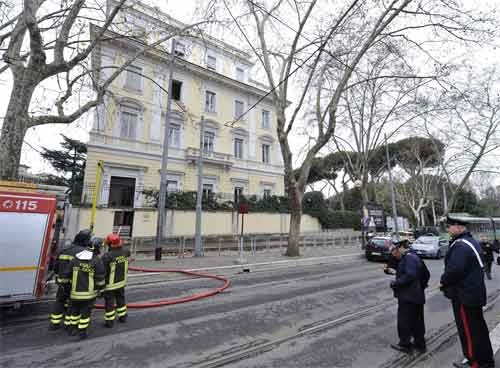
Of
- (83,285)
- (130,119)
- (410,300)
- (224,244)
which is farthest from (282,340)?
(130,119)

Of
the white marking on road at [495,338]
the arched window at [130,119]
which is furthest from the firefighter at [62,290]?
the arched window at [130,119]

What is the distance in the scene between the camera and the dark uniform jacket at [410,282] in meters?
3.48

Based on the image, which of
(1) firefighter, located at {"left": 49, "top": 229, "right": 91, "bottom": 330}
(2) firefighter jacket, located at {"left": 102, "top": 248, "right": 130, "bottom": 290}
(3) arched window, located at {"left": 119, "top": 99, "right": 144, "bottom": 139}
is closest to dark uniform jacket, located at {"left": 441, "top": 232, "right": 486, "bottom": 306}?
(2) firefighter jacket, located at {"left": 102, "top": 248, "right": 130, "bottom": 290}

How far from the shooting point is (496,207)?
1833 inches

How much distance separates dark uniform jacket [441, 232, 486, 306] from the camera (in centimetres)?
303

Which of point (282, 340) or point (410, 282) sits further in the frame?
point (282, 340)

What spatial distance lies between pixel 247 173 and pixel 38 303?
778 inches

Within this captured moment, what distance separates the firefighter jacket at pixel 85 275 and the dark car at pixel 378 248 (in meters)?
14.1

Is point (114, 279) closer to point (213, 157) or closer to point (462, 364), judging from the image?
point (462, 364)

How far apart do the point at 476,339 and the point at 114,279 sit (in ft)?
17.8

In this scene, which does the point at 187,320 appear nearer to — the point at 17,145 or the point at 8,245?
the point at 8,245

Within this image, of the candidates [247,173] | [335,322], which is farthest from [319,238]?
[335,322]

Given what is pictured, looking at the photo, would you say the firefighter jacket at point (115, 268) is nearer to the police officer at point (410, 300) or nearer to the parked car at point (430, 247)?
the police officer at point (410, 300)

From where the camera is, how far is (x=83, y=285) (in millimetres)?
4031
